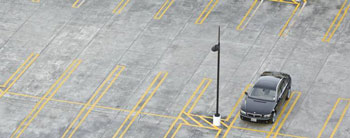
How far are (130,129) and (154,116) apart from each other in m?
1.69

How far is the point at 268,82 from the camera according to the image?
4362 centimetres

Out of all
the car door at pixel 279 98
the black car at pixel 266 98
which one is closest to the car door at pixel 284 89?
the black car at pixel 266 98

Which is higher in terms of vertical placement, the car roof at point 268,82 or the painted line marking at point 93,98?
the car roof at point 268,82

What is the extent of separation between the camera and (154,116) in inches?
1732

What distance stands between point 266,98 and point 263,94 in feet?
1.27

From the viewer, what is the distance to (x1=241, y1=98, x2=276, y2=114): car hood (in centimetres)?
4212

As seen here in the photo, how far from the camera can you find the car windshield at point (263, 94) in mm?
42834

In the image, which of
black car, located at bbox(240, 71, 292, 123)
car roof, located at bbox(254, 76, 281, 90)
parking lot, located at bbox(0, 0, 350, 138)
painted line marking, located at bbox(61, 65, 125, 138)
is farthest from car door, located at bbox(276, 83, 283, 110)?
painted line marking, located at bbox(61, 65, 125, 138)

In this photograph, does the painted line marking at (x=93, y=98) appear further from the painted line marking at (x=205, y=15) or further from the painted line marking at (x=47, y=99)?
the painted line marking at (x=205, y=15)

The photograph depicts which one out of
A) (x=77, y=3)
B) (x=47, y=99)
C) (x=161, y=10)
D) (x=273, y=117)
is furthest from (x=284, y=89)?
(x=77, y=3)

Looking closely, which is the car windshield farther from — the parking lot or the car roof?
the parking lot

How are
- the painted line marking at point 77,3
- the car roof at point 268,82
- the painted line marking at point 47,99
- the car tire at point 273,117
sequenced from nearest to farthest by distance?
the car tire at point 273,117
the car roof at point 268,82
the painted line marking at point 47,99
the painted line marking at point 77,3

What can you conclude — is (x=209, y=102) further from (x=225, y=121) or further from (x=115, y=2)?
(x=115, y=2)

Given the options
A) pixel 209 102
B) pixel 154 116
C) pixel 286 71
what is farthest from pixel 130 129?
pixel 286 71
